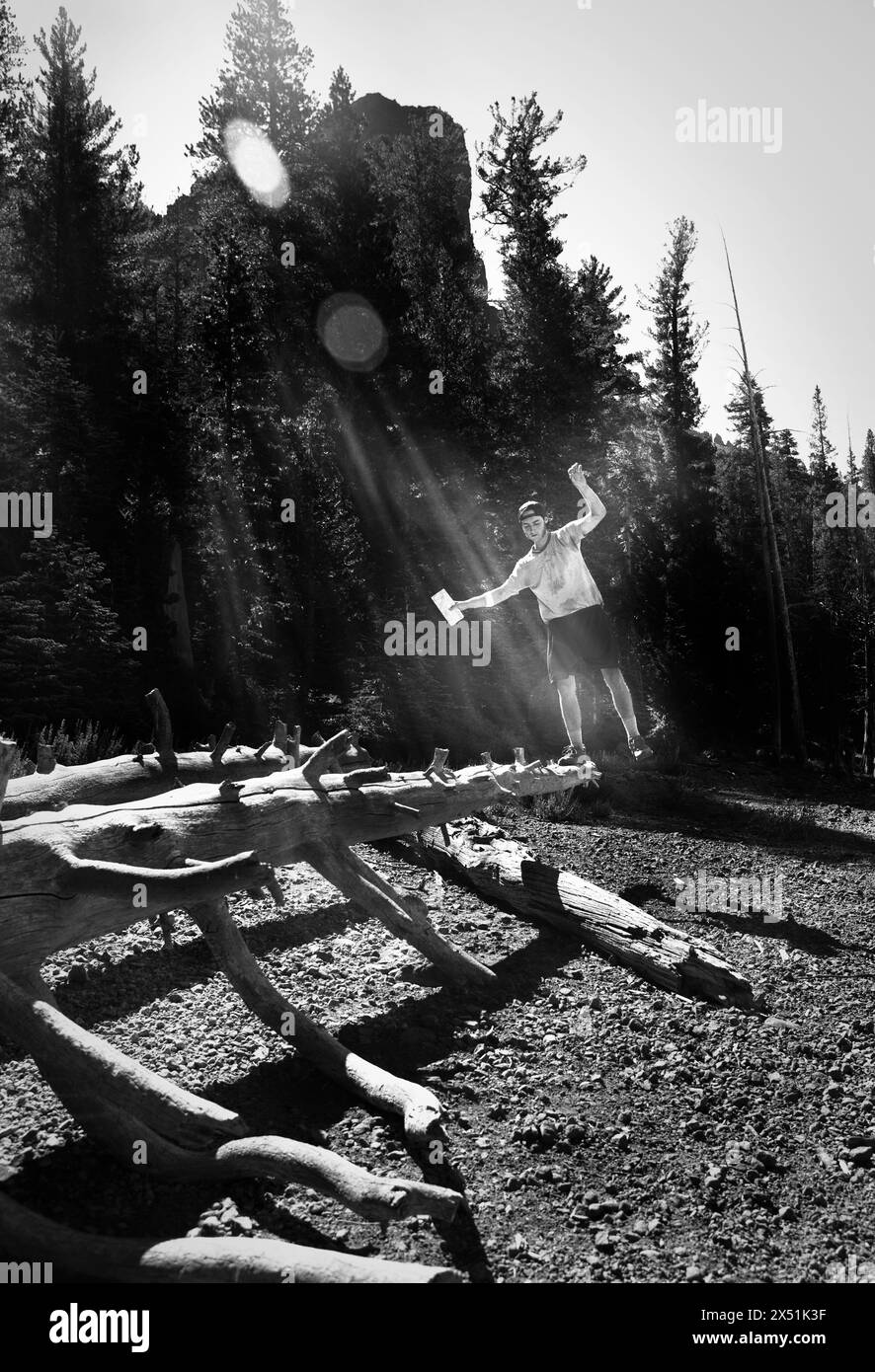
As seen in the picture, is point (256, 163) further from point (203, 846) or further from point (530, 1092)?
point (530, 1092)

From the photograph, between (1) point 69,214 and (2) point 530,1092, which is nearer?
(2) point 530,1092

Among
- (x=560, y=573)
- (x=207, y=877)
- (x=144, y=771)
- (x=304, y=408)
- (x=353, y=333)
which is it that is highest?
(x=353, y=333)

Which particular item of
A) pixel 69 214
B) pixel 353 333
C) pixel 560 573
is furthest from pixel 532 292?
pixel 560 573

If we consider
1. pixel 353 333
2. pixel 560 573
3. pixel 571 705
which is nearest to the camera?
pixel 560 573

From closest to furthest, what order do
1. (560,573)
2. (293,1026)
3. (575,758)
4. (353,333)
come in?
1. (293,1026)
2. (560,573)
3. (575,758)
4. (353,333)

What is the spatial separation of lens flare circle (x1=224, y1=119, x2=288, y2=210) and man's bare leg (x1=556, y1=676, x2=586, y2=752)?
18.5 metres

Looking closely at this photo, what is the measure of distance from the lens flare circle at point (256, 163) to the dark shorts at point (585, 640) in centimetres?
1856

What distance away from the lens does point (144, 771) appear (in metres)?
6.09

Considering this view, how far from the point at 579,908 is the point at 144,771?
133 inches

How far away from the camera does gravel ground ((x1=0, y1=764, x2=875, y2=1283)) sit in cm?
350

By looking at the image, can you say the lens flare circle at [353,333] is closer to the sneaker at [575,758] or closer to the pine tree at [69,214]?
the pine tree at [69,214]

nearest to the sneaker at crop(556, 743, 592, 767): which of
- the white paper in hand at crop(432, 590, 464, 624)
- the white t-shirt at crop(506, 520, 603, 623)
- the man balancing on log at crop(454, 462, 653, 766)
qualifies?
the man balancing on log at crop(454, 462, 653, 766)
